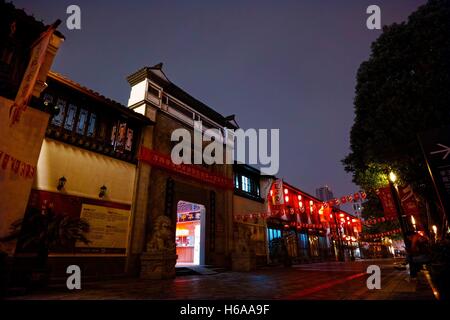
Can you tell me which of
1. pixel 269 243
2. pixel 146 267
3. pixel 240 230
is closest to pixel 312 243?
pixel 269 243

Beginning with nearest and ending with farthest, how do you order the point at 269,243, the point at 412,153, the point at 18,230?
the point at 18,230 → the point at 412,153 → the point at 269,243

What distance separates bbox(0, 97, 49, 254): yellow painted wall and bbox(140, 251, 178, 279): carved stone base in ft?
16.3

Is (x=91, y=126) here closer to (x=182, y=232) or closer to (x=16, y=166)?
(x=16, y=166)

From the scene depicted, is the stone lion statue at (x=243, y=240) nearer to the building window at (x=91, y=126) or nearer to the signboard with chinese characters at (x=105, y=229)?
the signboard with chinese characters at (x=105, y=229)

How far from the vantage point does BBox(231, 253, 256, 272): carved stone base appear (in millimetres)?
15539

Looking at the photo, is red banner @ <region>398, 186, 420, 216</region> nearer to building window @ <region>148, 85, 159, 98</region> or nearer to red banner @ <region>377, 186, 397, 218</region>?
red banner @ <region>377, 186, 397, 218</region>

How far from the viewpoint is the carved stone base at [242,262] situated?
51.0 ft

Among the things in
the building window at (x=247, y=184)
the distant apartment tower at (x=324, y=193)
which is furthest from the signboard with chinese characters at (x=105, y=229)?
the distant apartment tower at (x=324, y=193)

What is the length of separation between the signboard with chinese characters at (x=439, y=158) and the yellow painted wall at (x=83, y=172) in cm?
1084

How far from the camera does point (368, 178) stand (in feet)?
45.0

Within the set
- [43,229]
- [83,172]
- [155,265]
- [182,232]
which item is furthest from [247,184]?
[43,229]
